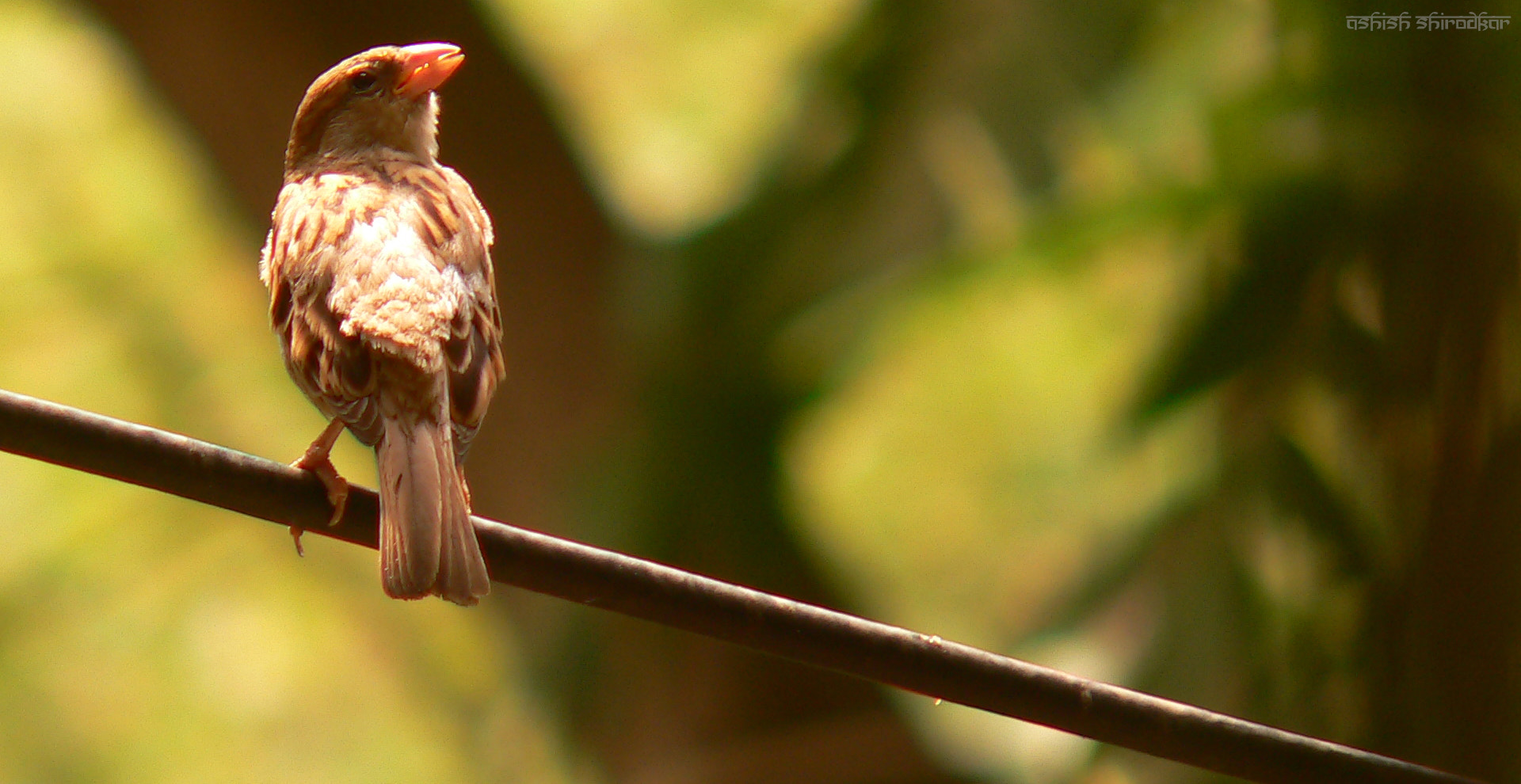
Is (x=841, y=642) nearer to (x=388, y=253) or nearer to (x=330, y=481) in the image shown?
(x=330, y=481)

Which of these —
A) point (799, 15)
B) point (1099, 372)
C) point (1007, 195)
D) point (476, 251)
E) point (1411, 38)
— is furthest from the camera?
point (799, 15)

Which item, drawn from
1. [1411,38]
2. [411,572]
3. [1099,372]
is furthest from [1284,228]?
[411,572]

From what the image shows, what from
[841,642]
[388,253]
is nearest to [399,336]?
[388,253]

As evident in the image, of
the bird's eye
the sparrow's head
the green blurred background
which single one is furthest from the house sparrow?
the green blurred background

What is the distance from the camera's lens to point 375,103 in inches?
173

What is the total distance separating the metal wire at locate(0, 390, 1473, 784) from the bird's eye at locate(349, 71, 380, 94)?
8.57 ft

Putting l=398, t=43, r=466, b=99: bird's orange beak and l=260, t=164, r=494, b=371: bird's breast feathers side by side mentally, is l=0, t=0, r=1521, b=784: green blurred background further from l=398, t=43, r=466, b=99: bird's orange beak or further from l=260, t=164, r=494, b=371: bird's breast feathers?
l=260, t=164, r=494, b=371: bird's breast feathers

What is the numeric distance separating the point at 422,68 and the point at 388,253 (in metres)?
1.24

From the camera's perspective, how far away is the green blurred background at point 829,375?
4.62 m

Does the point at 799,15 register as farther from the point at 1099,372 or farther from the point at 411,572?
the point at 411,572

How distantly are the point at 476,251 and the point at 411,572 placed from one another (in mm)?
1353

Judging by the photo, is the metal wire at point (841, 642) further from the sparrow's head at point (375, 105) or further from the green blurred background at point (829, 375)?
the sparrow's head at point (375, 105)

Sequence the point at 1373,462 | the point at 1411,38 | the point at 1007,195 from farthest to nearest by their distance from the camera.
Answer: the point at 1007,195, the point at 1411,38, the point at 1373,462

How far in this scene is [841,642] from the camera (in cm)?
205
